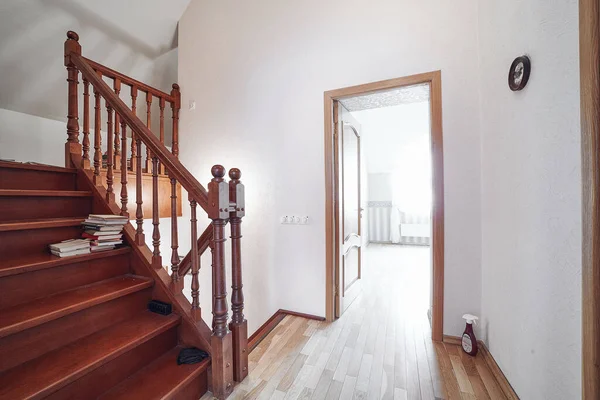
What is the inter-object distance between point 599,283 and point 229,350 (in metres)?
1.59

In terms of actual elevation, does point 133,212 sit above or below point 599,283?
above

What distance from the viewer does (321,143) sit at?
225 centimetres

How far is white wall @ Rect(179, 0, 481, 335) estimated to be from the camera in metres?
1.82

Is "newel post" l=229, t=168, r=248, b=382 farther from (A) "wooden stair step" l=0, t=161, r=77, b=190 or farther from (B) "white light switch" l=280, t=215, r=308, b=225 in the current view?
(A) "wooden stair step" l=0, t=161, r=77, b=190

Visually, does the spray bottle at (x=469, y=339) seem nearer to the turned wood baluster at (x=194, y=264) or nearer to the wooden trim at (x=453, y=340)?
the wooden trim at (x=453, y=340)

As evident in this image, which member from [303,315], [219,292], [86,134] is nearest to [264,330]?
[303,315]

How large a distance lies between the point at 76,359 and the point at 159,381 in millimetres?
374

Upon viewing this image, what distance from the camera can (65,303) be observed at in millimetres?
1188

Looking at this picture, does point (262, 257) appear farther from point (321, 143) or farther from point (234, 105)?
point (234, 105)

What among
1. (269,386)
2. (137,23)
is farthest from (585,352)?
(137,23)

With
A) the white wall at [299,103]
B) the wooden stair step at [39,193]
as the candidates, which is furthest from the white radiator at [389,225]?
the wooden stair step at [39,193]

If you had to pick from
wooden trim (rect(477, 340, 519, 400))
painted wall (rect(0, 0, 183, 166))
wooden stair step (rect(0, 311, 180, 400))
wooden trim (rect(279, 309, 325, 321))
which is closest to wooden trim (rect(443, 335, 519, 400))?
wooden trim (rect(477, 340, 519, 400))

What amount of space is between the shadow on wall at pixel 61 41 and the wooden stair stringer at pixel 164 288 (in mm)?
2022

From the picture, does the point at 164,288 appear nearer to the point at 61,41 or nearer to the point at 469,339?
the point at 469,339
